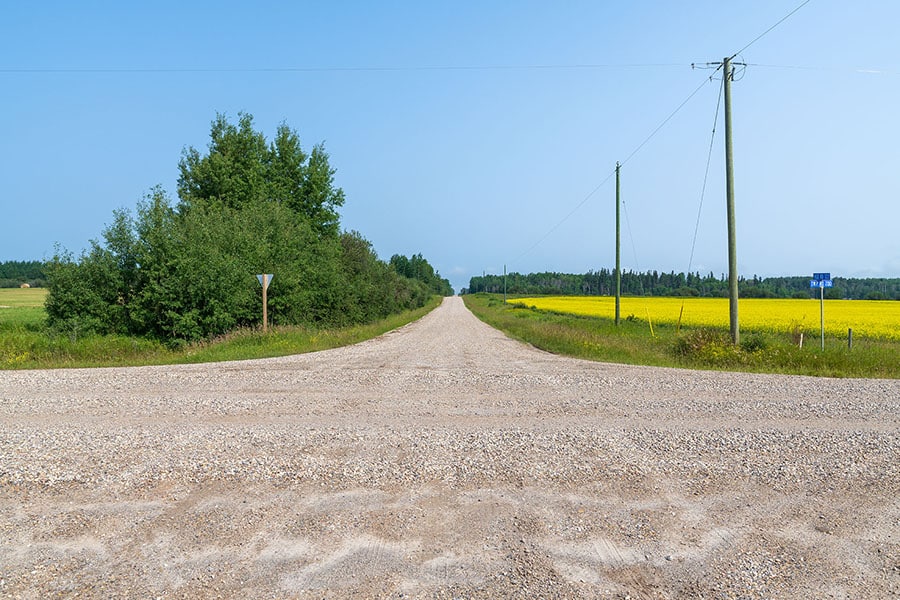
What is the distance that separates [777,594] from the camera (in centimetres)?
361

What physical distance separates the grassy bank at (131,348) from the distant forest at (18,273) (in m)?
111

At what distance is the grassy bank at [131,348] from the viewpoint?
16.8 meters

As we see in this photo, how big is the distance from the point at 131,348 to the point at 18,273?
148023 mm

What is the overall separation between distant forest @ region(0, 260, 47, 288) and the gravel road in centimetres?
12874

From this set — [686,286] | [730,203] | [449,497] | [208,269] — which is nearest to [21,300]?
[208,269]

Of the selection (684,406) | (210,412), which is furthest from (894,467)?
(210,412)

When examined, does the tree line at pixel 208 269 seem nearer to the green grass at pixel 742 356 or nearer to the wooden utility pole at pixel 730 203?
the green grass at pixel 742 356

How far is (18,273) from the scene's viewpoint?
136 metres

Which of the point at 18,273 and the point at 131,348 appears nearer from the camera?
the point at 131,348

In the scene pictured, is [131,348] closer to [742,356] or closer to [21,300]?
[742,356]

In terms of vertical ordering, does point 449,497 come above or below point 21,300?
below

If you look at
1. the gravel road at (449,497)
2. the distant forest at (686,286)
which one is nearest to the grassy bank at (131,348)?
the gravel road at (449,497)

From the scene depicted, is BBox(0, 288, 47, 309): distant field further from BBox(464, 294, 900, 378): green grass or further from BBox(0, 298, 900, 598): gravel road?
BBox(0, 298, 900, 598): gravel road

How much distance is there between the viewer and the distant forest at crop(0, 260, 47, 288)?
11442 cm
